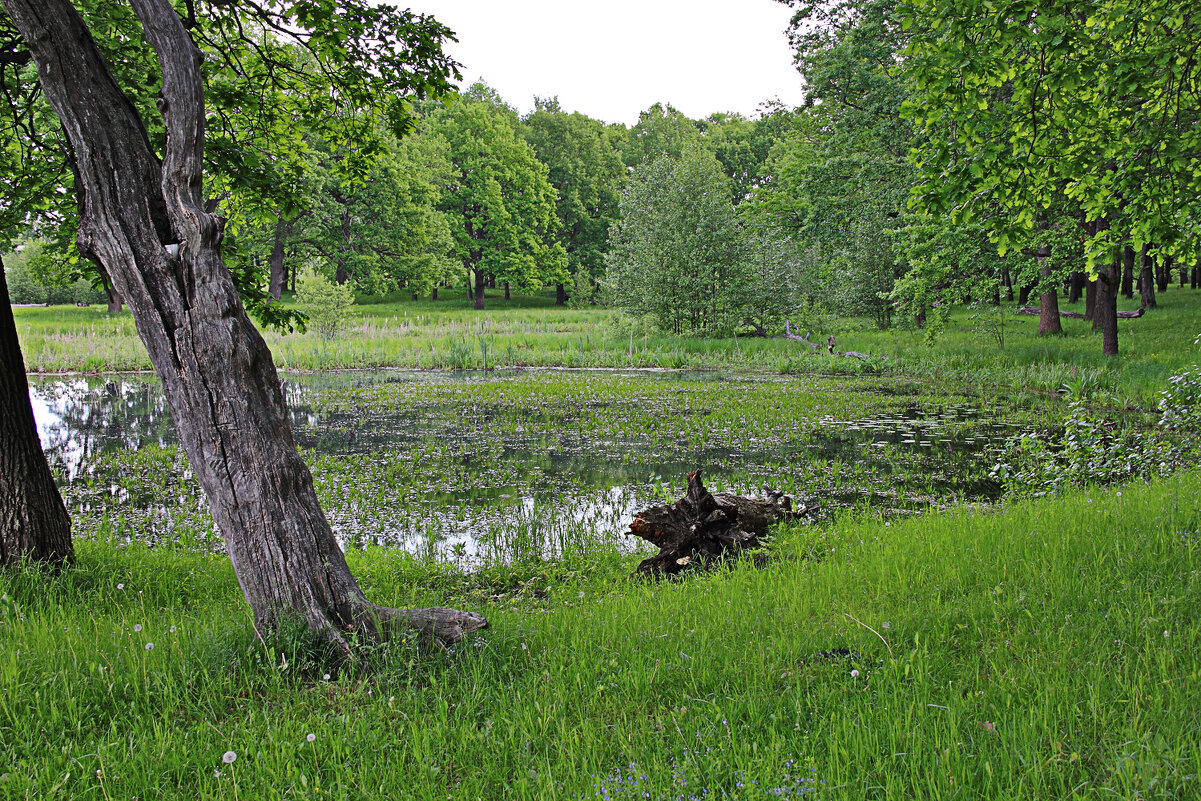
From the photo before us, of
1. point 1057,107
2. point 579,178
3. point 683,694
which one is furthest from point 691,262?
point 579,178

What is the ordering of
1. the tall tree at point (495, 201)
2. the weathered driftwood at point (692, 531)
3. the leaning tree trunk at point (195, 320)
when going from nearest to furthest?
1. the leaning tree trunk at point (195, 320)
2. the weathered driftwood at point (692, 531)
3. the tall tree at point (495, 201)

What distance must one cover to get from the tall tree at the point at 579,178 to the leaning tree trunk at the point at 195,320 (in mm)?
59970

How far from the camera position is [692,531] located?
662 centimetres

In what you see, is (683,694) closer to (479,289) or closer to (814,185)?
(814,185)

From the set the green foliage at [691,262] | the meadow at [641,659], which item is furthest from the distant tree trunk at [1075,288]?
the meadow at [641,659]

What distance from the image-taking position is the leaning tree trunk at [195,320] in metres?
3.58

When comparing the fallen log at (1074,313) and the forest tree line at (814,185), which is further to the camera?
the fallen log at (1074,313)

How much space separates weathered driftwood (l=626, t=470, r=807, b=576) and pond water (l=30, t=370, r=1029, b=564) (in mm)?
953

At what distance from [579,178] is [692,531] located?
63281mm

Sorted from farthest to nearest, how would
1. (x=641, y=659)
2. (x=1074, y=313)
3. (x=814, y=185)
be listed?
(x=1074, y=313), (x=814, y=185), (x=641, y=659)

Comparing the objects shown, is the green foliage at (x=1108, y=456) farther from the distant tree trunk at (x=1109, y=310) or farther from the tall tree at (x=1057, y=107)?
the distant tree trunk at (x=1109, y=310)

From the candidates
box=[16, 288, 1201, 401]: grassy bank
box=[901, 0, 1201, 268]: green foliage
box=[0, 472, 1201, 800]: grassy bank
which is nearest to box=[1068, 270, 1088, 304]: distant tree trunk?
box=[16, 288, 1201, 401]: grassy bank

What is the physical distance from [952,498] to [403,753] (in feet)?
25.3

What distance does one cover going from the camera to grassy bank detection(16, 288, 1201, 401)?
18.1 m
